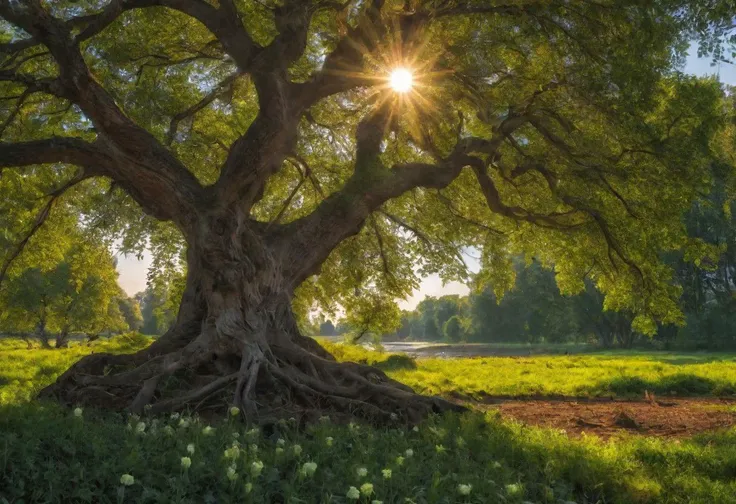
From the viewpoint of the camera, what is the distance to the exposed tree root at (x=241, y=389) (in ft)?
31.3

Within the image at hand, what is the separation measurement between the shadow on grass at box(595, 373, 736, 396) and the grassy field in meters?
9.54

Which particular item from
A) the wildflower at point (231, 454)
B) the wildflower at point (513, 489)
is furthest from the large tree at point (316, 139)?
the wildflower at point (513, 489)

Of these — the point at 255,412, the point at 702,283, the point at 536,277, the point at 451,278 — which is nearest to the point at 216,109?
the point at 451,278

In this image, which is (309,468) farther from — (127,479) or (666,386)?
(666,386)

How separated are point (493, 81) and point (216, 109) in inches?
385

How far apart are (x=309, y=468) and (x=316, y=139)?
56.9 ft

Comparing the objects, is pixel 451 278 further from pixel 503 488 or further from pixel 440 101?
pixel 503 488

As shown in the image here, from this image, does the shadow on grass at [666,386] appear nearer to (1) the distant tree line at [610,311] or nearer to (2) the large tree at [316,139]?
(2) the large tree at [316,139]

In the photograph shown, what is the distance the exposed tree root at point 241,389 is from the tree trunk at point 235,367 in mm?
18

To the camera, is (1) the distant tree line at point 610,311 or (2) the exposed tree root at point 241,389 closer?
(2) the exposed tree root at point 241,389

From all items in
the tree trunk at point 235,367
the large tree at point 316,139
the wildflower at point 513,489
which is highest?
the large tree at point 316,139

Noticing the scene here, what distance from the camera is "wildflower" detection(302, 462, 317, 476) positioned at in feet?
16.0

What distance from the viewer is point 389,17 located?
48.1ft

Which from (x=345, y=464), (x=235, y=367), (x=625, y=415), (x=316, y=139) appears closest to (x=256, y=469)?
(x=345, y=464)
